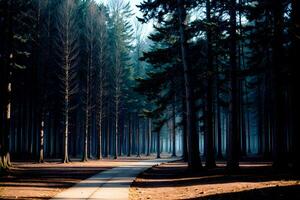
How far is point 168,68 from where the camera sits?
27047mm

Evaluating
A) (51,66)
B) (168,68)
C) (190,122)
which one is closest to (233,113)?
(190,122)

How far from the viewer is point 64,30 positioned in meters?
34.6

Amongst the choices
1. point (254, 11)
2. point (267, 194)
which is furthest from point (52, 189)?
point (254, 11)

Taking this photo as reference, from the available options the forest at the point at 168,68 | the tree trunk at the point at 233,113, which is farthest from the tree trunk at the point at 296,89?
the tree trunk at the point at 233,113

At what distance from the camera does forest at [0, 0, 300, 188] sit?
61.7 ft

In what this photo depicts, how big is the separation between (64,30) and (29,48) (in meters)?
4.99

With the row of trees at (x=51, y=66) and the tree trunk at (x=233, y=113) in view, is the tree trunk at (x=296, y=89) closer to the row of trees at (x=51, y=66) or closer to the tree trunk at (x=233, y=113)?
the tree trunk at (x=233, y=113)

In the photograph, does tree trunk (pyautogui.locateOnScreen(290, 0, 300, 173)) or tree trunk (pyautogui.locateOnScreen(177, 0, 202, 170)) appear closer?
tree trunk (pyautogui.locateOnScreen(290, 0, 300, 173))

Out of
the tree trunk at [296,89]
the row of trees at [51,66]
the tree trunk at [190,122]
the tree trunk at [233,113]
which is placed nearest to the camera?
the tree trunk at [296,89]

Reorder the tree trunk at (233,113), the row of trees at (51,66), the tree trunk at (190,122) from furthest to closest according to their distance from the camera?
the row of trees at (51,66)
the tree trunk at (190,122)
the tree trunk at (233,113)

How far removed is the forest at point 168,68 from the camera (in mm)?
18797

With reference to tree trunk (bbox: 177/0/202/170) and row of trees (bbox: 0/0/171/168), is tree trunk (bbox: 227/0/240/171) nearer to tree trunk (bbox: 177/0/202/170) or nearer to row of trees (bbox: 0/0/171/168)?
tree trunk (bbox: 177/0/202/170)

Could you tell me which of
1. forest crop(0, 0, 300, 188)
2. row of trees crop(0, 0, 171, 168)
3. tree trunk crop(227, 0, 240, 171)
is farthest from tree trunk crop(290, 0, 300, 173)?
row of trees crop(0, 0, 171, 168)

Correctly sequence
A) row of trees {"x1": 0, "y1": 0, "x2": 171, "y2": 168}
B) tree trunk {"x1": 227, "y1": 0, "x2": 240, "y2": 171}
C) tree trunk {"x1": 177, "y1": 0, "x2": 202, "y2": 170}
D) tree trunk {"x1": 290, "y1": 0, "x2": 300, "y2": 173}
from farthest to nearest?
row of trees {"x1": 0, "y1": 0, "x2": 171, "y2": 168} → tree trunk {"x1": 177, "y1": 0, "x2": 202, "y2": 170} → tree trunk {"x1": 227, "y1": 0, "x2": 240, "y2": 171} → tree trunk {"x1": 290, "y1": 0, "x2": 300, "y2": 173}
